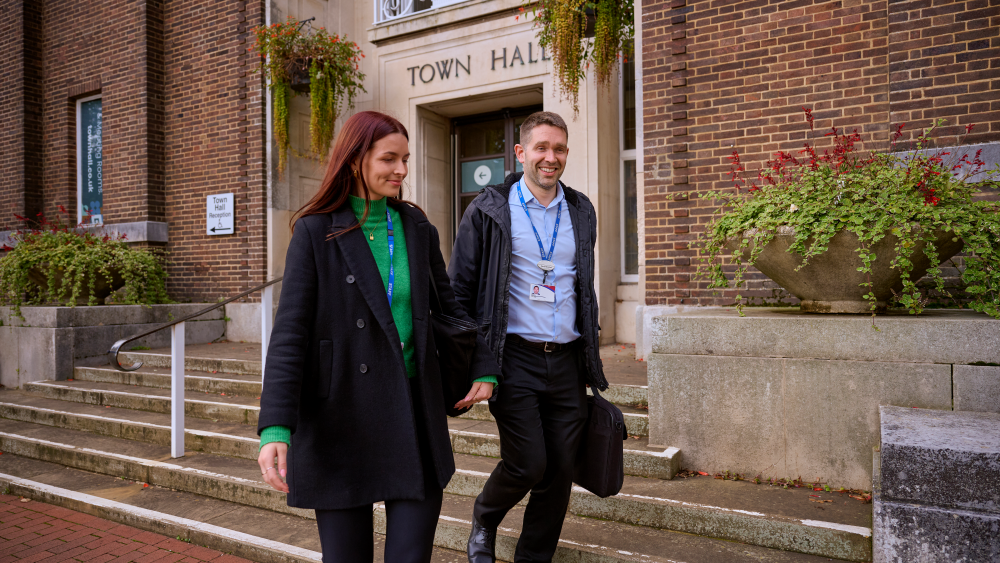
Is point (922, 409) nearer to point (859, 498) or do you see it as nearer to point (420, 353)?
point (859, 498)

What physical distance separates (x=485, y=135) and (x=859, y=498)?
270 inches

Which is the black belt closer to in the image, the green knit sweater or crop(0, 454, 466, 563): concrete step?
the green knit sweater

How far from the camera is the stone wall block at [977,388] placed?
3100 mm

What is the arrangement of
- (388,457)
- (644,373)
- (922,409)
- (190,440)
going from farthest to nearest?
1. (644,373)
2. (190,440)
3. (922,409)
4. (388,457)

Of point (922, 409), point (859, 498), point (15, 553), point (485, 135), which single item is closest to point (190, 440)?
point (15, 553)

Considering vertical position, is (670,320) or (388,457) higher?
(670,320)

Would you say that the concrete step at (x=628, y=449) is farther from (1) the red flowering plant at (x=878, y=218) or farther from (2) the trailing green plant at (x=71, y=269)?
(2) the trailing green plant at (x=71, y=269)

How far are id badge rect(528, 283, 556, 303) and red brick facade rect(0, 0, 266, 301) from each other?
268 inches

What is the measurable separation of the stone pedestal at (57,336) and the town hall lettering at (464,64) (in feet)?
15.5

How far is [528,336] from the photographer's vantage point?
8.33 ft

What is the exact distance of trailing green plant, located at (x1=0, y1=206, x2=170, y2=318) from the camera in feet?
25.1

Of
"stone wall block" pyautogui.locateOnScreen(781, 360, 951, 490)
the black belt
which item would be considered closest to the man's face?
the black belt

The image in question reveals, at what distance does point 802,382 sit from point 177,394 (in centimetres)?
440

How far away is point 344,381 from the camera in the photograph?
1.79 m
